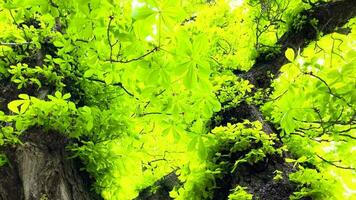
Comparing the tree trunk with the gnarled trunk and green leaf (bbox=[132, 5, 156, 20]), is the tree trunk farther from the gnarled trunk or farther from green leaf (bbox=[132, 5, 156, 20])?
green leaf (bbox=[132, 5, 156, 20])

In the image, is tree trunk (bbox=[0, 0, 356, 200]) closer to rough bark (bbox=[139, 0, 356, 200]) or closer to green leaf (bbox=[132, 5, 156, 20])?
rough bark (bbox=[139, 0, 356, 200])

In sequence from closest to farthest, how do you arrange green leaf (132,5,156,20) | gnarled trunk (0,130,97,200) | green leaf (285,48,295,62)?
1. green leaf (132,5,156,20)
2. green leaf (285,48,295,62)
3. gnarled trunk (0,130,97,200)

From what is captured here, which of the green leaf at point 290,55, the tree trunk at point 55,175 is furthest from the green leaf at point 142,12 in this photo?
the tree trunk at point 55,175

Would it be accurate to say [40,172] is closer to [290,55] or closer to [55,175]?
[55,175]

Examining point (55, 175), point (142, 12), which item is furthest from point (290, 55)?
point (55, 175)

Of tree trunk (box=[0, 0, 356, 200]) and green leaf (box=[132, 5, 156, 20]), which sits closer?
green leaf (box=[132, 5, 156, 20])

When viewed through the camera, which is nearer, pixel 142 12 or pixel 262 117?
pixel 142 12

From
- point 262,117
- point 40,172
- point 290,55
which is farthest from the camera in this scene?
point 262,117

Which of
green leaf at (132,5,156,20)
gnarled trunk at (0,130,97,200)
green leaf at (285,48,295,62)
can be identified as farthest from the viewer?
gnarled trunk at (0,130,97,200)

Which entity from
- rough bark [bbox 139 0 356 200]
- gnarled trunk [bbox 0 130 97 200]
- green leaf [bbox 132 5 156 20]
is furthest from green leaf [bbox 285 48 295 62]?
gnarled trunk [bbox 0 130 97 200]

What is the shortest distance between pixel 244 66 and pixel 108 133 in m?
2.75

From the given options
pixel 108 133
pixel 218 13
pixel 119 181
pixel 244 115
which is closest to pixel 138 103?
pixel 108 133

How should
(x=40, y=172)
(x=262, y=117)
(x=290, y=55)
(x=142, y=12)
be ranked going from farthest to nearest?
(x=262, y=117)
(x=40, y=172)
(x=290, y=55)
(x=142, y=12)

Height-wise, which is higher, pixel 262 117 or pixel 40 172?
pixel 262 117
